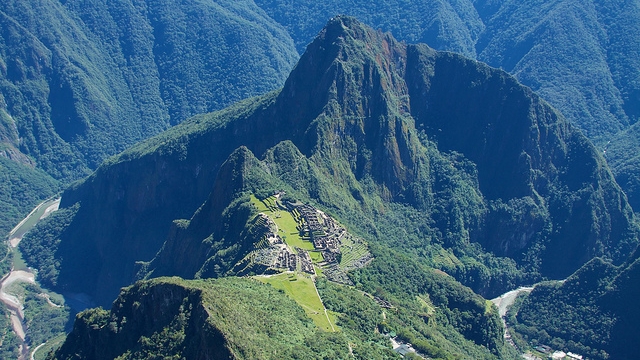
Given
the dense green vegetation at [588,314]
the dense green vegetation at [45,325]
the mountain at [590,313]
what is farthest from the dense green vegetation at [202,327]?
the dense green vegetation at [45,325]

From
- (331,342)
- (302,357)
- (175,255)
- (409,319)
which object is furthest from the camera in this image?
(175,255)

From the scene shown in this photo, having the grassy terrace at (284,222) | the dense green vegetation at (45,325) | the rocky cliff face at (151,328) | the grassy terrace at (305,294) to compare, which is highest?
the grassy terrace at (284,222)

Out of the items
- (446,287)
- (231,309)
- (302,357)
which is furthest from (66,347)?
(446,287)

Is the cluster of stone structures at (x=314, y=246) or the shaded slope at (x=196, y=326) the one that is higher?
the cluster of stone structures at (x=314, y=246)

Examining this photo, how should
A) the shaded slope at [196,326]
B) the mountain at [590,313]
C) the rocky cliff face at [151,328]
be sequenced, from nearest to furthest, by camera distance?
the shaded slope at [196,326], the rocky cliff face at [151,328], the mountain at [590,313]

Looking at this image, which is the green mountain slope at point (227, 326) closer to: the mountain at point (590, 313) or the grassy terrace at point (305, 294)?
the grassy terrace at point (305, 294)

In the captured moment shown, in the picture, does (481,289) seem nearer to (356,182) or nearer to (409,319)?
(356,182)

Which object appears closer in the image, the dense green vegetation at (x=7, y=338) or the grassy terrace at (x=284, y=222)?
the grassy terrace at (x=284, y=222)

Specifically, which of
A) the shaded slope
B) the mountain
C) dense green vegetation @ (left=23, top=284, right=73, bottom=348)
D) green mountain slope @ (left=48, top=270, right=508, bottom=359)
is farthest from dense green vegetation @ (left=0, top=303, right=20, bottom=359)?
the mountain

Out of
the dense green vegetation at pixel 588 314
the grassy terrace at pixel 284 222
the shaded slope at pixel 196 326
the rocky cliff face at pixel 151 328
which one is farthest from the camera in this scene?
the dense green vegetation at pixel 588 314
